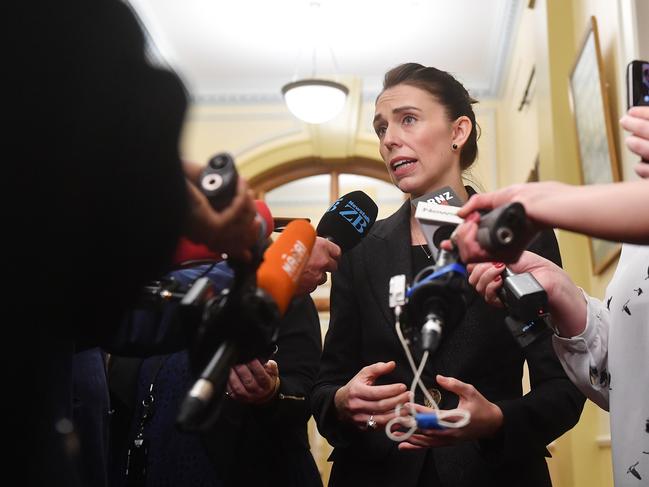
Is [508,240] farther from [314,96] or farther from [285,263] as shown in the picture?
[314,96]

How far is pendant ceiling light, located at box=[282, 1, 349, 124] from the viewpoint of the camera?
19.8 feet

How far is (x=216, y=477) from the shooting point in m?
1.76

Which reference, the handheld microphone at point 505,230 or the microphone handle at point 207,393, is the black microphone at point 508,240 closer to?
the handheld microphone at point 505,230

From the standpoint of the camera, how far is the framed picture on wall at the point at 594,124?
3.12m

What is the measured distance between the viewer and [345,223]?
1.67 metres

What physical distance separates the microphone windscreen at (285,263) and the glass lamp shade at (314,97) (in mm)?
4952

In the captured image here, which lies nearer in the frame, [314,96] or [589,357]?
[589,357]

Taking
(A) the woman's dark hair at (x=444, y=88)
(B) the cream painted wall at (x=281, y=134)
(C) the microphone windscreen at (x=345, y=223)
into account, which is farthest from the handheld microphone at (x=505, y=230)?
(B) the cream painted wall at (x=281, y=134)

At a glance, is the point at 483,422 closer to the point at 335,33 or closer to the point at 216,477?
the point at 216,477

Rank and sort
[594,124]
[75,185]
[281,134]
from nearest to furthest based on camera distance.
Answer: [75,185] < [594,124] < [281,134]

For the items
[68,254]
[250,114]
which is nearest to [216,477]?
[68,254]

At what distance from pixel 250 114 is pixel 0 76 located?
674 cm

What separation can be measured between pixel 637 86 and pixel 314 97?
4.80 metres

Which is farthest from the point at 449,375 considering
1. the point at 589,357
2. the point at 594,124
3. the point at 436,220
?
the point at 594,124
